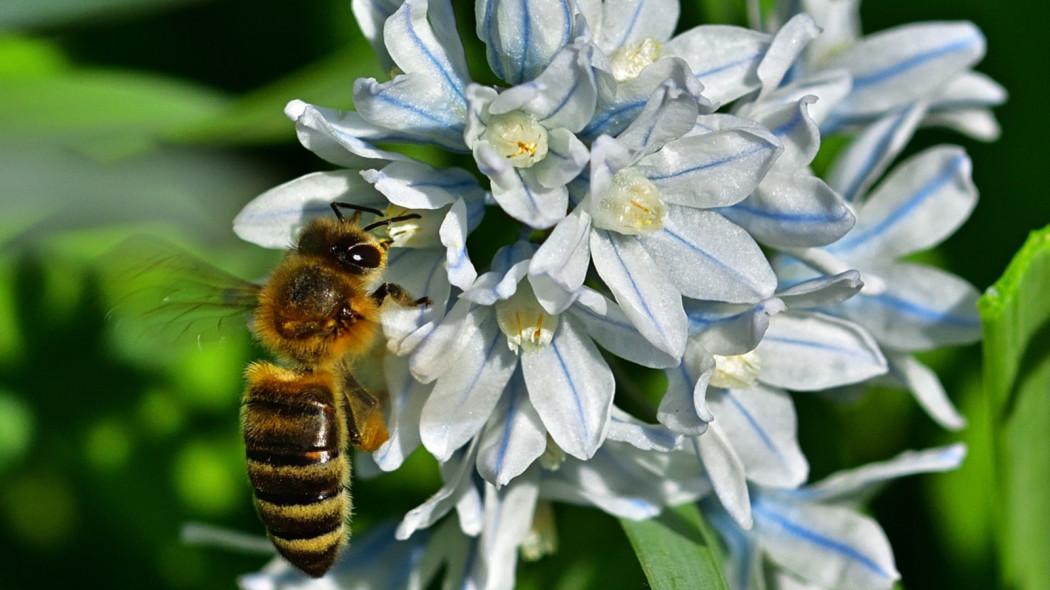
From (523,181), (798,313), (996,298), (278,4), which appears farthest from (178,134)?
(996,298)

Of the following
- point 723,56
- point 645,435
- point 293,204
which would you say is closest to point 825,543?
point 645,435

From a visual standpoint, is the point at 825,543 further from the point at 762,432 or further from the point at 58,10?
the point at 58,10

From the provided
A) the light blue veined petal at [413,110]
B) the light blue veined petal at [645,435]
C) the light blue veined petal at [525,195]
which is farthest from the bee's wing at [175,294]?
the light blue veined petal at [645,435]

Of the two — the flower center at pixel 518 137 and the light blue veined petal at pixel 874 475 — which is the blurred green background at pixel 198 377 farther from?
the flower center at pixel 518 137


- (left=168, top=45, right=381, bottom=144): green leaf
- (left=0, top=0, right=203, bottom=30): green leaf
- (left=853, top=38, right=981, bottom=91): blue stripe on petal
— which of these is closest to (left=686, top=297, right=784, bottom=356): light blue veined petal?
(left=853, top=38, right=981, bottom=91): blue stripe on petal

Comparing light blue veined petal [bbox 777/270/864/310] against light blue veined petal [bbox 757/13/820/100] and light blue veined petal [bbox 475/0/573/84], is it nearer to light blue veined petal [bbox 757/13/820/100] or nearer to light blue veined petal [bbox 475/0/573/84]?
light blue veined petal [bbox 757/13/820/100]

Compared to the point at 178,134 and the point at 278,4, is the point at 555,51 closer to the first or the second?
the point at 178,134
